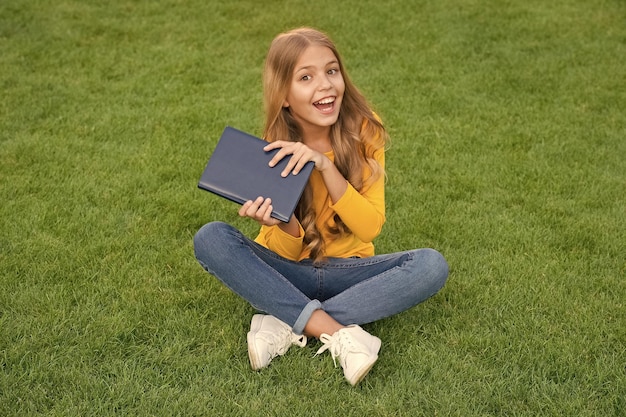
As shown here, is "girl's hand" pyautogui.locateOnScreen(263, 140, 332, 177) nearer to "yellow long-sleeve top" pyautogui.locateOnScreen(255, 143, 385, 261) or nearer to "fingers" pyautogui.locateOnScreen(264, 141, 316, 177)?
"fingers" pyautogui.locateOnScreen(264, 141, 316, 177)

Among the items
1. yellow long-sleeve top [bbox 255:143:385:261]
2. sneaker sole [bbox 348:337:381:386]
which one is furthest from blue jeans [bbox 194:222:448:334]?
sneaker sole [bbox 348:337:381:386]

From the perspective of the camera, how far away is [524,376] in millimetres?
2693

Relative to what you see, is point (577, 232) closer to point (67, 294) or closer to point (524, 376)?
point (524, 376)

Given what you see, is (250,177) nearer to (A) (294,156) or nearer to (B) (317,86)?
(A) (294,156)

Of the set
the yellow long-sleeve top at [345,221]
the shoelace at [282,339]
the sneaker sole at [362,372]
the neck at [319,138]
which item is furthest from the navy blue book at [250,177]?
the sneaker sole at [362,372]

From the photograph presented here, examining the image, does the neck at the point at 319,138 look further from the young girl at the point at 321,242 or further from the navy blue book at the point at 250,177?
the navy blue book at the point at 250,177

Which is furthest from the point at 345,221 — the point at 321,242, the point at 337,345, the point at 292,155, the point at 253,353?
the point at 253,353

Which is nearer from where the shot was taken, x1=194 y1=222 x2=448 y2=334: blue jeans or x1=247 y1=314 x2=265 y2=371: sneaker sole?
x1=247 y1=314 x2=265 y2=371: sneaker sole

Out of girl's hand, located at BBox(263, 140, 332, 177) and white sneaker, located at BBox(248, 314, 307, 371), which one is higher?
girl's hand, located at BBox(263, 140, 332, 177)

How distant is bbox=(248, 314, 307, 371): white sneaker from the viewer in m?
2.73

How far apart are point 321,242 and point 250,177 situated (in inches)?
18.2

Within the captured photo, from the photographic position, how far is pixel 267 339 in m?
2.76

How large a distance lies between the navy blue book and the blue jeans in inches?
10.3

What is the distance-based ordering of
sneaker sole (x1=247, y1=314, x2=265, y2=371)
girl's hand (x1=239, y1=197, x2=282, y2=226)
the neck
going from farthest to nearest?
1. the neck
2. sneaker sole (x1=247, y1=314, x2=265, y2=371)
3. girl's hand (x1=239, y1=197, x2=282, y2=226)
